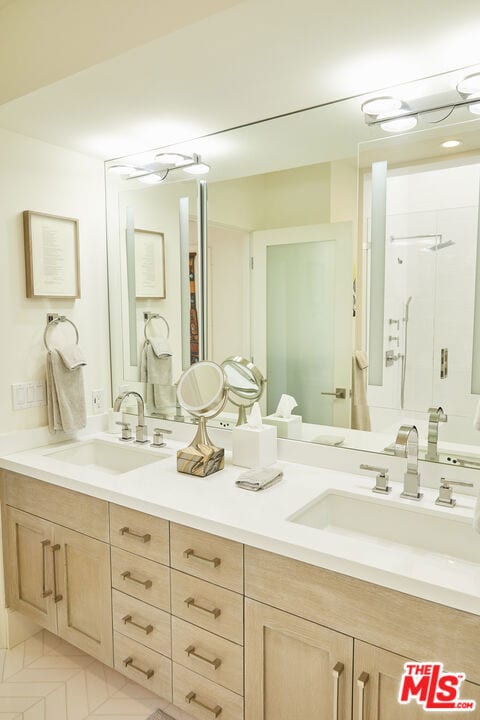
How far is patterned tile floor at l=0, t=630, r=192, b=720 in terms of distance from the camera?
6.10ft

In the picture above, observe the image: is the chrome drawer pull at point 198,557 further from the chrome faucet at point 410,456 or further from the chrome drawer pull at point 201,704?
the chrome faucet at point 410,456

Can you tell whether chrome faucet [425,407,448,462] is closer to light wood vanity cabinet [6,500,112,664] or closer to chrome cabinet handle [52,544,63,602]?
light wood vanity cabinet [6,500,112,664]

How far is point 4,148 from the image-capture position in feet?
6.94

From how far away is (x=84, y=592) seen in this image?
1.92 metres

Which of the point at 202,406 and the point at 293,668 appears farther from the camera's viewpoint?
the point at 202,406

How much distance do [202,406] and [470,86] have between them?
140 centimetres

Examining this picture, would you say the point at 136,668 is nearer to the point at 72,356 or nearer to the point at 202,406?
the point at 202,406

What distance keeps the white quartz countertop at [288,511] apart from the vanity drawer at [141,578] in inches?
8.0

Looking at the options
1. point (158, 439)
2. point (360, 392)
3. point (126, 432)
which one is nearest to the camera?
point (360, 392)

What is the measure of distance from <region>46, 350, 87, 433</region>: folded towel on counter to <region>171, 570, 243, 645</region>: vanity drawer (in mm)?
990

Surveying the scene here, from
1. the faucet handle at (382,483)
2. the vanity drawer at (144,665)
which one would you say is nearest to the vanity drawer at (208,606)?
the vanity drawer at (144,665)

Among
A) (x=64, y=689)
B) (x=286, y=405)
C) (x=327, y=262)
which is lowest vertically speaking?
(x=64, y=689)

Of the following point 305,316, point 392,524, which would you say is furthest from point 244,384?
point 392,524

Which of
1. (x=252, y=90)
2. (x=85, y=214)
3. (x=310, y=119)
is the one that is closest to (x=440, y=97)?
(x=310, y=119)
